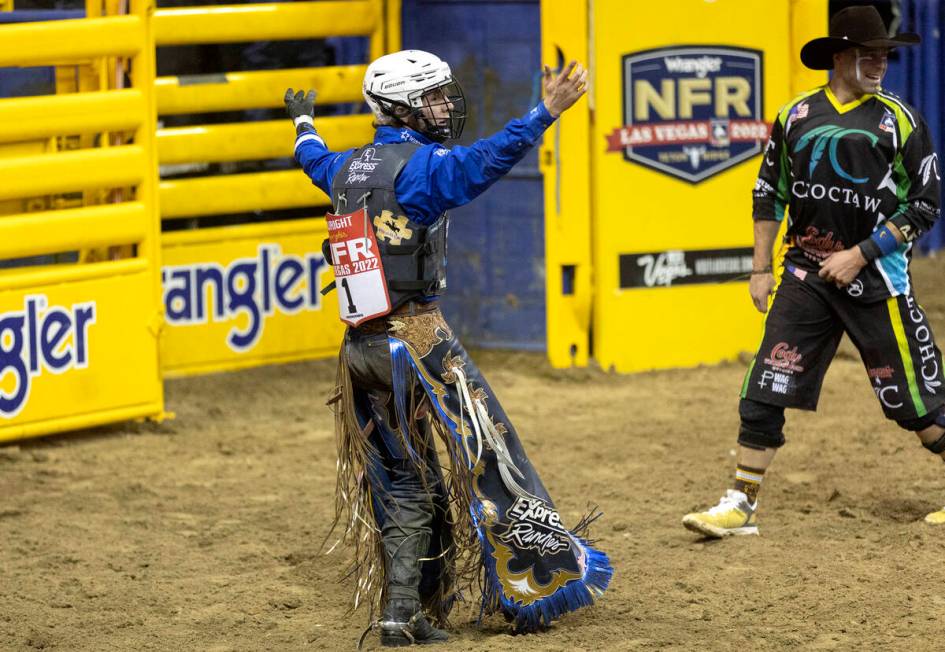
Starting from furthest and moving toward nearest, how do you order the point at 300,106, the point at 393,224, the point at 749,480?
the point at 749,480
the point at 300,106
the point at 393,224

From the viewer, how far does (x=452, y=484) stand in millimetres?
4828

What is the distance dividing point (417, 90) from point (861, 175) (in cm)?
187

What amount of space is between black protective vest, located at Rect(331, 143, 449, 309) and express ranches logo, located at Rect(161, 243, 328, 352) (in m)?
4.05

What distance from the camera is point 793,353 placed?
18.9ft

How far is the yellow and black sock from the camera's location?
589 centimetres

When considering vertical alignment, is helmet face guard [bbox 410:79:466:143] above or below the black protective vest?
above

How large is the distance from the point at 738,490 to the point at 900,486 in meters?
1.03

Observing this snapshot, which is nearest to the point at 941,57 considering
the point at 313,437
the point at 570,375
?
the point at 570,375

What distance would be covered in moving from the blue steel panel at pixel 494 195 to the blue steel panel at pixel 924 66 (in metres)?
3.84

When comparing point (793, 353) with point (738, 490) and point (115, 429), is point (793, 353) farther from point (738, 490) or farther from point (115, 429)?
point (115, 429)

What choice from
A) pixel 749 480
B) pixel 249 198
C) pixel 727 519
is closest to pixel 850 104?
pixel 749 480

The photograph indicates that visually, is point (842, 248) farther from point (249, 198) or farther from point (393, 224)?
point (249, 198)

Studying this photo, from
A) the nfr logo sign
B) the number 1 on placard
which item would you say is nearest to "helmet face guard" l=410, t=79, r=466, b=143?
the number 1 on placard

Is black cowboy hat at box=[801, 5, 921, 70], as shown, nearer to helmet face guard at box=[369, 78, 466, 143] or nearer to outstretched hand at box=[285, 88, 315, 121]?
helmet face guard at box=[369, 78, 466, 143]
